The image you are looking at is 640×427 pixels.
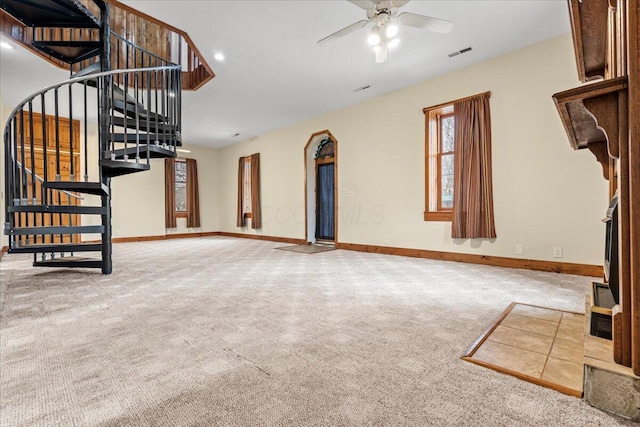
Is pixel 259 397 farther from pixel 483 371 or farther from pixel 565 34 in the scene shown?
pixel 565 34

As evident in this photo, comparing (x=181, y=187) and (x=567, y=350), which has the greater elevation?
(x=181, y=187)

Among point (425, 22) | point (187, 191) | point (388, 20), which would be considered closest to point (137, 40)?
point (388, 20)

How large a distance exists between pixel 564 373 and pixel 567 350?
0.30 meters

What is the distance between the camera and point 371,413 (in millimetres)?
1130

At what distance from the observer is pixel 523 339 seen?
177 centimetres

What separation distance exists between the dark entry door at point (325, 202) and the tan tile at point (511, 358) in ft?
17.7

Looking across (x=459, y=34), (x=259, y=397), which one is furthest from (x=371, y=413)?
(x=459, y=34)

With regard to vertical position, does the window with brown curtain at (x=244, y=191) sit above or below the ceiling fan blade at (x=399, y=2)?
below

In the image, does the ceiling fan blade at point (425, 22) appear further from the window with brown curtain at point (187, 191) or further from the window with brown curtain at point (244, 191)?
the window with brown curtain at point (187, 191)

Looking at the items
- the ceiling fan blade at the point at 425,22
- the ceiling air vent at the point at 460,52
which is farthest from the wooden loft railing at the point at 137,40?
the ceiling air vent at the point at 460,52

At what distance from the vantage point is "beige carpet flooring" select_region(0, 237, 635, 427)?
1135 millimetres

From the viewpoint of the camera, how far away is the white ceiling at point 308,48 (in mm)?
3160

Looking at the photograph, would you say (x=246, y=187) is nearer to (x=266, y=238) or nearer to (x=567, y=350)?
(x=266, y=238)

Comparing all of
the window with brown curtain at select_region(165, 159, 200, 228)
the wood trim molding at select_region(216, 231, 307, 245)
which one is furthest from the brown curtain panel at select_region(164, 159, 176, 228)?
the wood trim molding at select_region(216, 231, 307, 245)
